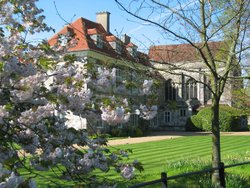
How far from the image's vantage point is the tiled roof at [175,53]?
7156 mm

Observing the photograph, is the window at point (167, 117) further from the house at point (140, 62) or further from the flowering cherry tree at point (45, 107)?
the flowering cherry tree at point (45, 107)

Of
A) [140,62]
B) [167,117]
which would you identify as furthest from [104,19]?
[140,62]

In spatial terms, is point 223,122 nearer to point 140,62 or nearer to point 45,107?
point 140,62

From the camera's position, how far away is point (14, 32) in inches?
173

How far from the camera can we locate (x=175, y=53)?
7.37m

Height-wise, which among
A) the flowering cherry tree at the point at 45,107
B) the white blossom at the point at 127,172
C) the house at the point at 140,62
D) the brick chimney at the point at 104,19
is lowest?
the white blossom at the point at 127,172

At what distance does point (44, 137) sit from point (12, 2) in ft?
5.27

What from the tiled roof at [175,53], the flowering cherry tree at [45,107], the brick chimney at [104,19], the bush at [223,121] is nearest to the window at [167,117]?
the bush at [223,121]

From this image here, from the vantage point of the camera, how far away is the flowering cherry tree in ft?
11.5

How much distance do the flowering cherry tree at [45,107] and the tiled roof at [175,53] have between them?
101 inches

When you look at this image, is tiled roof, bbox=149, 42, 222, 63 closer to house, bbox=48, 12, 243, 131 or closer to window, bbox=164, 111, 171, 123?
house, bbox=48, 12, 243, 131

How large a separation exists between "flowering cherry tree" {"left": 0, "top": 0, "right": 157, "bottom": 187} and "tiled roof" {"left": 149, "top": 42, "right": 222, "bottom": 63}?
2.57m

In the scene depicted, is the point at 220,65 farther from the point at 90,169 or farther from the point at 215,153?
the point at 90,169

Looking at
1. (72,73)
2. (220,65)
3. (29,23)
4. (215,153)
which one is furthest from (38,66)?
(220,65)
